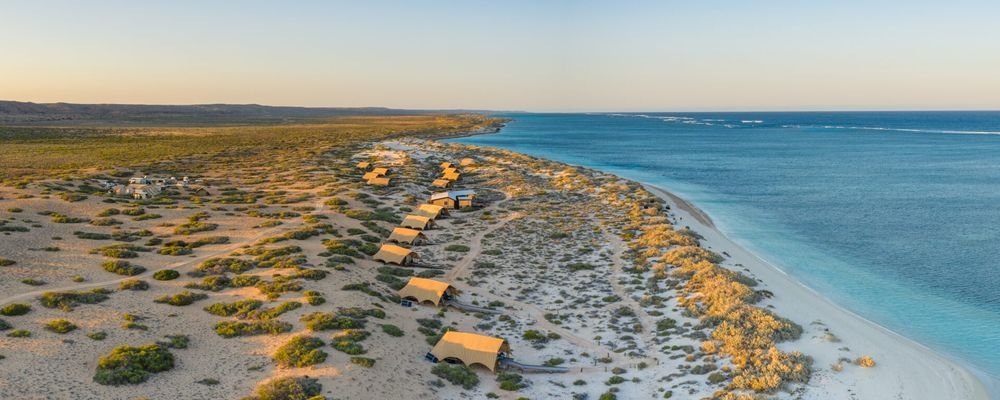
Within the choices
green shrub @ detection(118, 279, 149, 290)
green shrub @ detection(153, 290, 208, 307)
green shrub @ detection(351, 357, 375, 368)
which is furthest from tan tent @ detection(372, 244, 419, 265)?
green shrub @ detection(351, 357, 375, 368)

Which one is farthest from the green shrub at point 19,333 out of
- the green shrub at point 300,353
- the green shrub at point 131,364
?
the green shrub at point 300,353

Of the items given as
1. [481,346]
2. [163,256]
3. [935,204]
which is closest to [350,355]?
[481,346]

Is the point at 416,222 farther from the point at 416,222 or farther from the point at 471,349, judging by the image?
the point at 471,349

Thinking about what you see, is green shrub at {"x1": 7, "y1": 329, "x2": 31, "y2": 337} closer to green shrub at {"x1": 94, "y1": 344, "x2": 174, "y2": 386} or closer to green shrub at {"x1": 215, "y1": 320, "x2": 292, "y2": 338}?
green shrub at {"x1": 94, "y1": 344, "x2": 174, "y2": 386}

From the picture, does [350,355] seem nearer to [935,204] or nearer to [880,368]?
[880,368]

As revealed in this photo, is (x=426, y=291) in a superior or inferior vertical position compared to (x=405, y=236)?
inferior

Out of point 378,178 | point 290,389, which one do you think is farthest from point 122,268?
point 378,178
